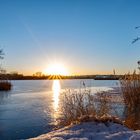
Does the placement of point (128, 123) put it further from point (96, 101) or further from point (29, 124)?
point (29, 124)

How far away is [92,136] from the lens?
5484mm

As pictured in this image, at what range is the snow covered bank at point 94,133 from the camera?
210 inches

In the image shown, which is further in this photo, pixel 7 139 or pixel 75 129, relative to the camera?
pixel 7 139

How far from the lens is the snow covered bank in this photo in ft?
17.5

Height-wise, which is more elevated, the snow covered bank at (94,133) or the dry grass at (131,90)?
the dry grass at (131,90)

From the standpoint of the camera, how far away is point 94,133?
18.6 ft

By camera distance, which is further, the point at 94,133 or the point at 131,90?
the point at 131,90

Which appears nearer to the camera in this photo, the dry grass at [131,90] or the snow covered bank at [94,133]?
the snow covered bank at [94,133]

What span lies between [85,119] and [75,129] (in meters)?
0.52

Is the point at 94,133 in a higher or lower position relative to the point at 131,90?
lower

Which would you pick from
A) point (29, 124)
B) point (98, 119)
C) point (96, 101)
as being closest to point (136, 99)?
point (96, 101)

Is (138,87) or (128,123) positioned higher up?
(138,87)

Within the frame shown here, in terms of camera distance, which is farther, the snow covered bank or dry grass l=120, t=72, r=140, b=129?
dry grass l=120, t=72, r=140, b=129

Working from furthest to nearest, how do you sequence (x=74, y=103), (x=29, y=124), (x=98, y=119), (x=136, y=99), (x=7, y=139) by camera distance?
(x=29, y=124) → (x=136, y=99) → (x=7, y=139) → (x=74, y=103) → (x=98, y=119)
